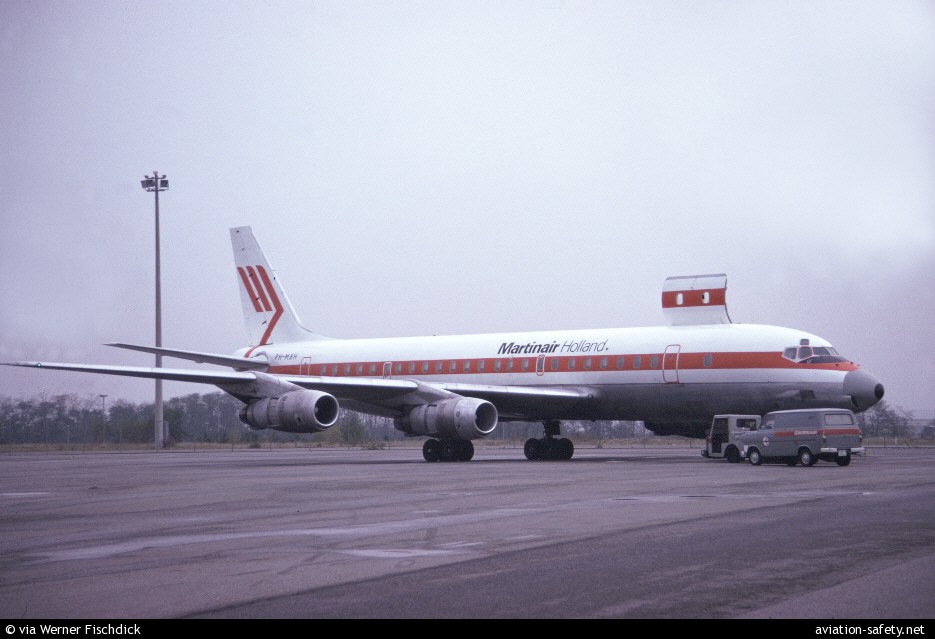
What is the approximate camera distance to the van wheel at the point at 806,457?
92.7ft

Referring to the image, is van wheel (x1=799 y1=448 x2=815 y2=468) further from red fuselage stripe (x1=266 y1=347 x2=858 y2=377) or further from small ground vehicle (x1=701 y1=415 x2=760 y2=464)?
red fuselage stripe (x1=266 y1=347 x2=858 y2=377)

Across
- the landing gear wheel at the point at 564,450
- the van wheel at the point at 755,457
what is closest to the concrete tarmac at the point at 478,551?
the van wheel at the point at 755,457

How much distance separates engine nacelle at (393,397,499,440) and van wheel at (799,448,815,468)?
9382 millimetres

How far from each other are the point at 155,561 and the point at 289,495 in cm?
905

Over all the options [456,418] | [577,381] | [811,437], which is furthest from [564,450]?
[811,437]

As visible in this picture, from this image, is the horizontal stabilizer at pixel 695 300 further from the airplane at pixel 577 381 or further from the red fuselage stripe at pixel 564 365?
the red fuselage stripe at pixel 564 365

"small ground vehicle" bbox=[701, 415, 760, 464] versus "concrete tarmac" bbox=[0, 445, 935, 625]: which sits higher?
"small ground vehicle" bbox=[701, 415, 760, 464]

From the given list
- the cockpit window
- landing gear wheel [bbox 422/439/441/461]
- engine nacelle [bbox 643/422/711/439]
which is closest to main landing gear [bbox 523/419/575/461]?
engine nacelle [bbox 643/422/711/439]

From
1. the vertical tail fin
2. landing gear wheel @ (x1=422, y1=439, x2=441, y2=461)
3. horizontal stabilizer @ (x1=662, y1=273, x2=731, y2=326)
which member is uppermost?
the vertical tail fin

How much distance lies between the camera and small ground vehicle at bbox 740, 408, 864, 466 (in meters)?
28.0

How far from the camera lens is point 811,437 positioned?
92.4 ft

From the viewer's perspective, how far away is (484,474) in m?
26.3
